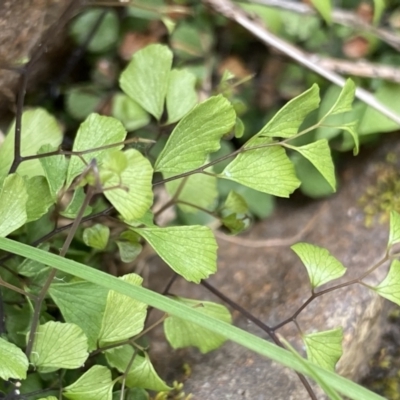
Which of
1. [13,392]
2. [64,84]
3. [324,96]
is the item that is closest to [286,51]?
[324,96]

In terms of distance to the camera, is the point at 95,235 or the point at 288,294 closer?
the point at 95,235

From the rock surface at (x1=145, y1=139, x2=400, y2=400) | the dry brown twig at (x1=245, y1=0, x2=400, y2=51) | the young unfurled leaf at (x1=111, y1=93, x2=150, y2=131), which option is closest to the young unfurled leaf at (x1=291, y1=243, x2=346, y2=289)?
the rock surface at (x1=145, y1=139, x2=400, y2=400)

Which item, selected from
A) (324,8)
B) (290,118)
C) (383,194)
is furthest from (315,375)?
(324,8)

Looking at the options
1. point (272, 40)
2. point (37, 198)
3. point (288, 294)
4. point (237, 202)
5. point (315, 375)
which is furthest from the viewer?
point (272, 40)

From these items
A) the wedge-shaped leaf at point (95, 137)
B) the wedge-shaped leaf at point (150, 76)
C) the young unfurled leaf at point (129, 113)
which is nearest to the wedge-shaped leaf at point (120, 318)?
the wedge-shaped leaf at point (95, 137)

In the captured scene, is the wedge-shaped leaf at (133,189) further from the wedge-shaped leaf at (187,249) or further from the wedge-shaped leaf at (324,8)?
the wedge-shaped leaf at (324,8)

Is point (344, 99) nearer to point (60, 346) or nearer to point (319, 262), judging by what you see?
point (319, 262)

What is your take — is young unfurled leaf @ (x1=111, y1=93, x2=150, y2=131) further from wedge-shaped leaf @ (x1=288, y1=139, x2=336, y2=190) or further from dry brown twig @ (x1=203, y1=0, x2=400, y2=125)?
→ wedge-shaped leaf @ (x1=288, y1=139, x2=336, y2=190)
